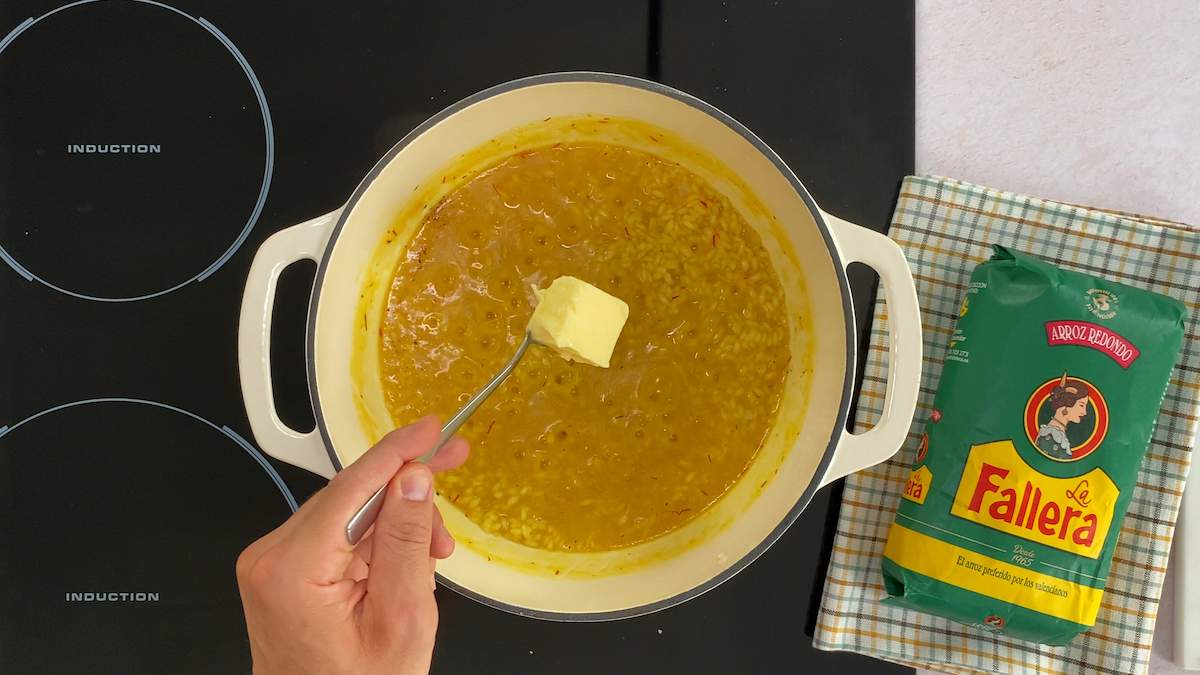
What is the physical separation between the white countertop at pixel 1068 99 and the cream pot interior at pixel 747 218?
0.74ft

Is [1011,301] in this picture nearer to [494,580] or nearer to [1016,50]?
[1016,50]

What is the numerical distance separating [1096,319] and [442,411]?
0.70 m

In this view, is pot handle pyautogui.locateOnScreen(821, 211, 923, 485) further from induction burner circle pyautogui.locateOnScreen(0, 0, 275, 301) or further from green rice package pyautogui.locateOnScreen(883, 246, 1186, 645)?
induction burner circle pyautogui.locateOnScreen(0, 0, 275, 301)

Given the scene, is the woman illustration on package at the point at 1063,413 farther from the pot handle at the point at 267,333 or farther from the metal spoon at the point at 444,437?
the pot handle at the point at 267,333

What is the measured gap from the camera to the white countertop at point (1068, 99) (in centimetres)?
92

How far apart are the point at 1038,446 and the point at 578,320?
49 cm

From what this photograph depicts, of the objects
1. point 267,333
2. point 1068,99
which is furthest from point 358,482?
point 1068,99

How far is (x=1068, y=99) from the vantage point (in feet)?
3.04

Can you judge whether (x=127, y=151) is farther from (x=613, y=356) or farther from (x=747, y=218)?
(x=747, y=218)

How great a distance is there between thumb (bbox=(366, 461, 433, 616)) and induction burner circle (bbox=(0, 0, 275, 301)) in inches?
15.5

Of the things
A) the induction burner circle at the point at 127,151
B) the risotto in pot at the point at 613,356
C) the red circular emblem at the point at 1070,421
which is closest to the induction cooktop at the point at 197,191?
the induction burner circle at the point at 127,151

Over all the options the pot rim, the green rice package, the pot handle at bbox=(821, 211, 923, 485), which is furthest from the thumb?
the green rice package

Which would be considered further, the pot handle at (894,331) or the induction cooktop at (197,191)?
the induction cooktop at (197,191)

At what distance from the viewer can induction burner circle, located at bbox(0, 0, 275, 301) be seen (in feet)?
2.95
